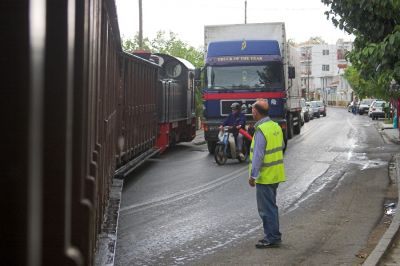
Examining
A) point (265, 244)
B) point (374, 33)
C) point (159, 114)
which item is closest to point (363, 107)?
point (159, 114)

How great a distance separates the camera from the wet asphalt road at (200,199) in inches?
273

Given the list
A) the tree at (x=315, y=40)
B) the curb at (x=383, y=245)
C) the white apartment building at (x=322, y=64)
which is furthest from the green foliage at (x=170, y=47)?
the tree at (x=315, y=40)

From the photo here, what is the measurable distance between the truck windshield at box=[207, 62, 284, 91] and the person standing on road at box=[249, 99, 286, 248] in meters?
10.9

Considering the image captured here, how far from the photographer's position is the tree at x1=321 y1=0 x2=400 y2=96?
9640 mm

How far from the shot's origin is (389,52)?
9.54 m

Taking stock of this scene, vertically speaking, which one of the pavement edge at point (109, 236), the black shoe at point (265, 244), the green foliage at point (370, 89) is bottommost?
the black shoe at point (265, 244)

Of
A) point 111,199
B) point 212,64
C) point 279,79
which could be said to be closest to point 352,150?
point 279,79

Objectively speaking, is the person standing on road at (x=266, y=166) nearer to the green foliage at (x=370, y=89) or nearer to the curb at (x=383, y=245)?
the curb at (x=383, y=245)

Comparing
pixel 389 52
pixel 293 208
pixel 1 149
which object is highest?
pixel 389 52

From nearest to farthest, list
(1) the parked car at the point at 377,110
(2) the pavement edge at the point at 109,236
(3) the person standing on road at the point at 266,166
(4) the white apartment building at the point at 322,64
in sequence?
(2) the pavement edge at the point at 109,236 < (3) the person standing on road at the point at 266,166 < (1) the parked car at the point at 377,110 < (4) the white apartment building at the point at 322,64

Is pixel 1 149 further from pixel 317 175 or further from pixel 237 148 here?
pixel 237 148

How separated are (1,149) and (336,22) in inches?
554

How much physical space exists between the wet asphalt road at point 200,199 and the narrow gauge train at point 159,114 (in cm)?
57

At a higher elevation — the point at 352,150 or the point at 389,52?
the point at 389,52
